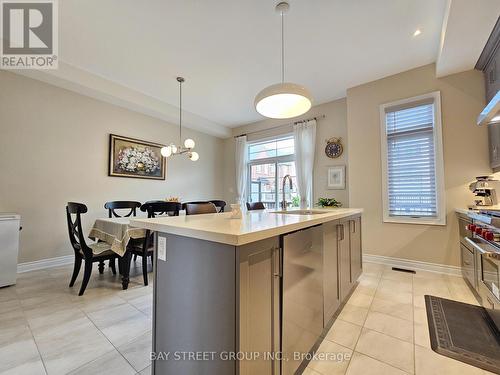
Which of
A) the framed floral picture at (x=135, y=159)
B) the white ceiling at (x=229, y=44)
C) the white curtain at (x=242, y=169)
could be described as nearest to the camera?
the white ceiling at (x=229, y=44)

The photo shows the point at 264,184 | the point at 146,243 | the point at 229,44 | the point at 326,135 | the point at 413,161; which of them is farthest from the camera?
the point at 264,184

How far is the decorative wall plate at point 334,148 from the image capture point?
420 centimetres

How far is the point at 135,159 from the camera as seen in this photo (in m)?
4.25

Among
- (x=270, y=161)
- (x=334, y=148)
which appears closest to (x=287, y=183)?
(x=270, y=161)

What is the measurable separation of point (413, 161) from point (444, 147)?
384 mm

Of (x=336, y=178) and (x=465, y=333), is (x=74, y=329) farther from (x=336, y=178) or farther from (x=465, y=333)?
(x=336, y=178)

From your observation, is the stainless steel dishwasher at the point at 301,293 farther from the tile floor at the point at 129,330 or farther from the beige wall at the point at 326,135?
the beige wall at the point at 326,135

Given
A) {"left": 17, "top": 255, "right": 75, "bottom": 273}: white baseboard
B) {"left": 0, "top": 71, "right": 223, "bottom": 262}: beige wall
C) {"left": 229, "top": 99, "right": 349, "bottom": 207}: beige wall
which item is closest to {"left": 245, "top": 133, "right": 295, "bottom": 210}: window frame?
{"left": 229, "top": 99, "right": 349, "bottom": 207}: beige wall

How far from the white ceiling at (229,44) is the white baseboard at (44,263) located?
271 cm

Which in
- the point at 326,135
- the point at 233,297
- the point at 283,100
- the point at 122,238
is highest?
the point at 326,135

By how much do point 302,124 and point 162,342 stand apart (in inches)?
177

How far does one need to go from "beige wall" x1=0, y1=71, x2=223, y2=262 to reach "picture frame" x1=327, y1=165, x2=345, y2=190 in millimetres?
3864

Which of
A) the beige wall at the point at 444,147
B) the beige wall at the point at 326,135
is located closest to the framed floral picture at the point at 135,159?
the beige wall at the point at 326,135

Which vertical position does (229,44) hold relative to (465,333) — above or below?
above
